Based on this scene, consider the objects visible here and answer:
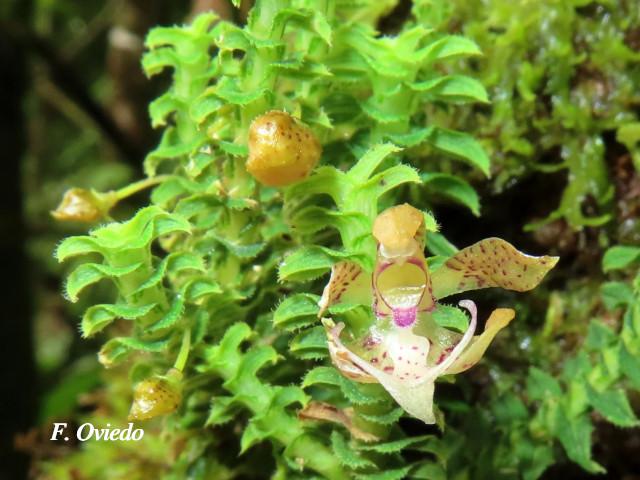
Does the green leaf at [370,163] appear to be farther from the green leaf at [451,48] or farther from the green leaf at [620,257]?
the green leaf at [620,257]

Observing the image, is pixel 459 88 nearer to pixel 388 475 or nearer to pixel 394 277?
pixel 394 277

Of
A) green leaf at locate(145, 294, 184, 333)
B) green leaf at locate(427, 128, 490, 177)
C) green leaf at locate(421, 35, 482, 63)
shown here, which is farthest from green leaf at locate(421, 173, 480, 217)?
green leaf at locate(145, 294, 184, 333)

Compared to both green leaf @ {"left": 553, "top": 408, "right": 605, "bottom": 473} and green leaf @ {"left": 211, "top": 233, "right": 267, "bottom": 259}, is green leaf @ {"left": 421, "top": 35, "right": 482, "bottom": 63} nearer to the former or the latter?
green leaf @ {"left": 211, "top": 233, "right": 267, "bottom": 259}

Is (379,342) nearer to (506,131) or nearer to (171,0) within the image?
(506,131)

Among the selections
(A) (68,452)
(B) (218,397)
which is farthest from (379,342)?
(A) (68,452)

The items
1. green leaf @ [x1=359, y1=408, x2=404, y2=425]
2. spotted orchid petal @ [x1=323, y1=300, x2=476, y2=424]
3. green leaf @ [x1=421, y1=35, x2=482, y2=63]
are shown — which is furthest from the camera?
green leaf @ [x1=421, y1=35, x2=482, y2=63]

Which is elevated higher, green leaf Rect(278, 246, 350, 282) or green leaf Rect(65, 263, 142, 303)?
green leaf Rect(65, 263, 142, 303)
